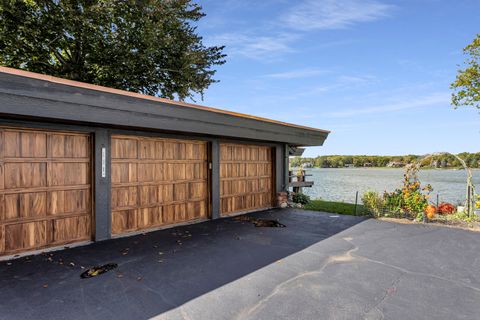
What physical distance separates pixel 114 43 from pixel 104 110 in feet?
26.0

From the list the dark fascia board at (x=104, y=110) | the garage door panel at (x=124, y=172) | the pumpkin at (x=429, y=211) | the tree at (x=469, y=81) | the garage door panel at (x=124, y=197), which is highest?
the tree at (x=469, y=81)

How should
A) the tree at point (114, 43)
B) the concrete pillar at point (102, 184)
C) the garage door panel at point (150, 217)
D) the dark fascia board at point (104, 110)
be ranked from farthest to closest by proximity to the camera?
the tree at point (114, 43), the garage door panel at point (150, 217), the concrete pillar at point (102, 184), the dark fascia board at point (104, 110)

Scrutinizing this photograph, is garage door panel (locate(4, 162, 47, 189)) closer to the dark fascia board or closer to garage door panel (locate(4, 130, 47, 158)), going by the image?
garage door panel (locate(4, 130, 47, 158))

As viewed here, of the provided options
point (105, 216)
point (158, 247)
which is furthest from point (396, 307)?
point (105, 216)

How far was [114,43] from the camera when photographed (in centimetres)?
1065

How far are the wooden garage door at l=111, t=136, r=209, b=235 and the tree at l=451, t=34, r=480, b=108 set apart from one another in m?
14.5

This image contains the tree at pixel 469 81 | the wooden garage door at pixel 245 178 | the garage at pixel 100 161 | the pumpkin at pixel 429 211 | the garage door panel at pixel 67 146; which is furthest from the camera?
the tree at pixel 469 81

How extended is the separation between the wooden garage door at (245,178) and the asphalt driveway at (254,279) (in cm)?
233

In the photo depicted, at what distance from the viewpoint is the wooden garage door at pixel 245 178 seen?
25.2ft

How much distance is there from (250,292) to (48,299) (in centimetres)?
216

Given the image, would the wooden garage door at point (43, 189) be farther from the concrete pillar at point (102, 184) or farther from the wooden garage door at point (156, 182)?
the wooden garage door at point (156, 182)

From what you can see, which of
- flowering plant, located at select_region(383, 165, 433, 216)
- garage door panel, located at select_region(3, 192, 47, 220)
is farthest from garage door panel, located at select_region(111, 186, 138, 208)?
flowering plant, located at select_region(383, 165, 433, 216)

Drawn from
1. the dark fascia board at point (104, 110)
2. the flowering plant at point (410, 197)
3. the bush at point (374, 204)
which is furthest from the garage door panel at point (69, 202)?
the flowering plant at point (410, 197)

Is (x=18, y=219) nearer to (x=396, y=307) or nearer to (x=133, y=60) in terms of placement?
(x=396, y=307)
